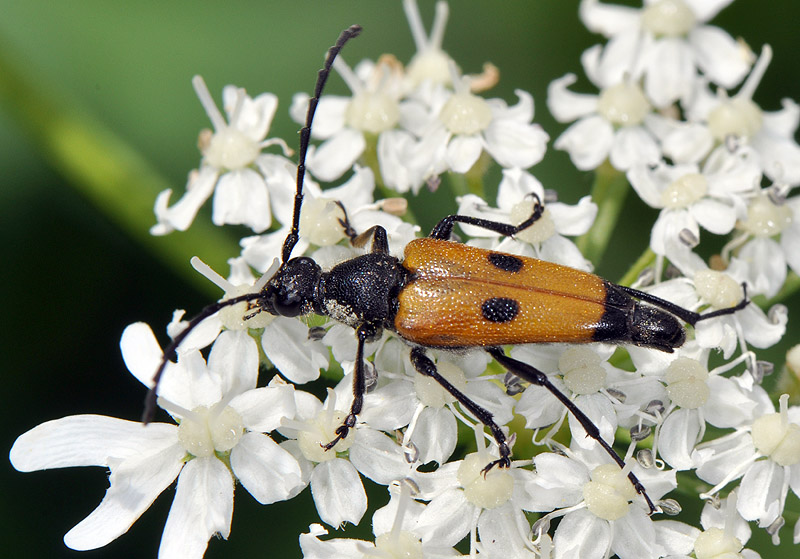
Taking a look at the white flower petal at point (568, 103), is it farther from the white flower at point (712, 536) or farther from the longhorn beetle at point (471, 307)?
Result: the white flower at point (712, 536)

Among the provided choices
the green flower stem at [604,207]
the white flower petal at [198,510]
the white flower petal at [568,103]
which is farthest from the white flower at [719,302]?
the white flower petal at [198,510]

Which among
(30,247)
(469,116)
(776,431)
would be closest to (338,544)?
(776,431)

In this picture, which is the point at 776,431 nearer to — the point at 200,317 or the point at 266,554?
the point at 200,317

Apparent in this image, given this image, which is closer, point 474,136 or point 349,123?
point 474,136

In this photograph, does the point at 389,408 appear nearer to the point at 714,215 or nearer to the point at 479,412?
the point at 479,412

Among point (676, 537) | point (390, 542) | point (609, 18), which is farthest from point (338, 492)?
point (609, 18)

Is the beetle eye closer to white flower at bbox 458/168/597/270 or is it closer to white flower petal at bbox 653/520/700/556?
white flower at bbox 458/168/597/270
